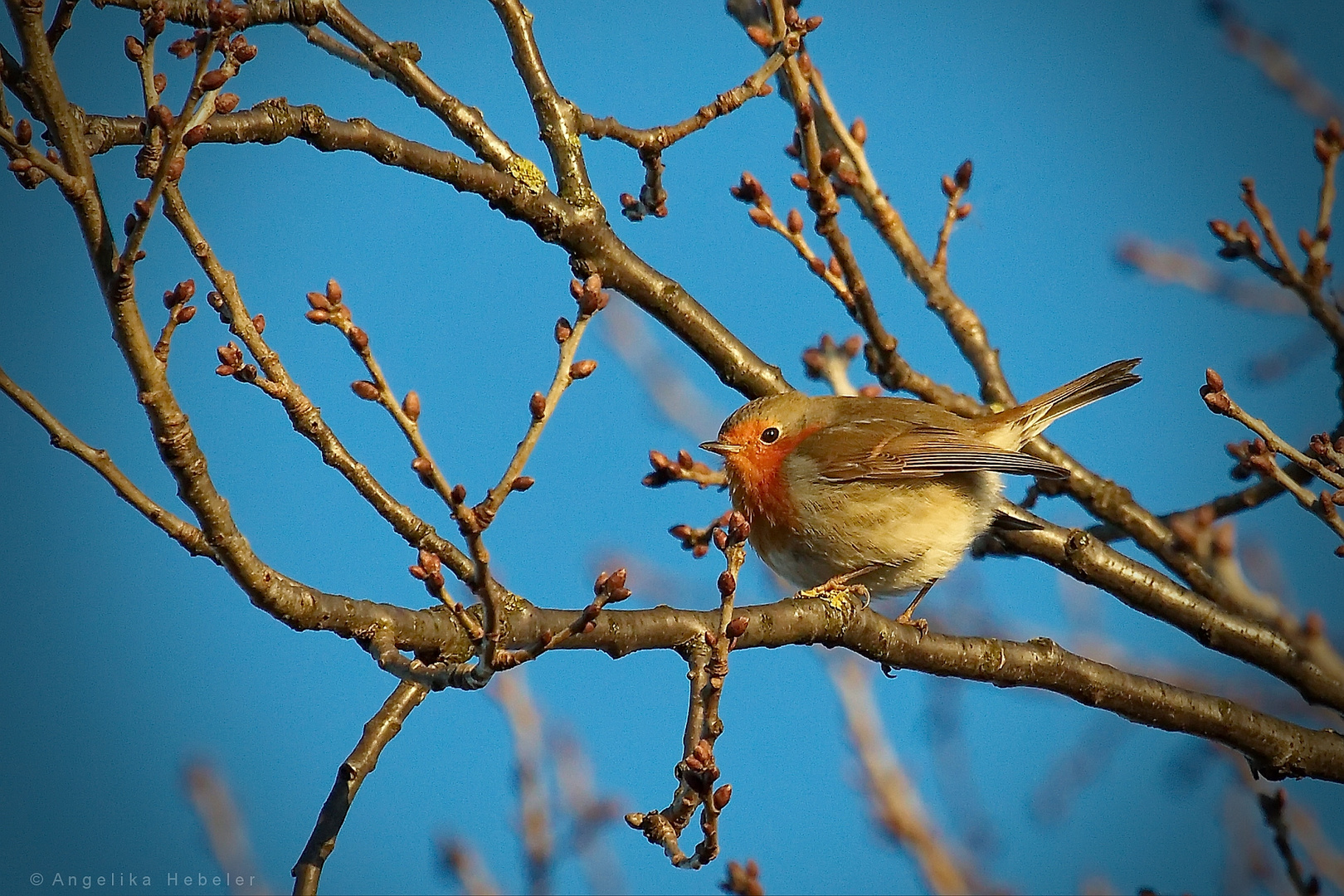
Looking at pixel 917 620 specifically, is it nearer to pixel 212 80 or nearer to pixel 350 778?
pixel 350 778

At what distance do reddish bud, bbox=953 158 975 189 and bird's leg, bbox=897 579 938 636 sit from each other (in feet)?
6.53

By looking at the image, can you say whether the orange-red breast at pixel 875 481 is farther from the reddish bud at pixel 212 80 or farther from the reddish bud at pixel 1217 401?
the reddish bud at pixel 212 80

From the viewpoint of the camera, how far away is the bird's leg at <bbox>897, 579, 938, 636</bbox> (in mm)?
4945

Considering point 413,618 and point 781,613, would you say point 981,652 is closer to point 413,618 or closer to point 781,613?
point 781,613

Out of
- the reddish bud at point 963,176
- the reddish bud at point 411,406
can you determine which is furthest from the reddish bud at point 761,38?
the reddish bud at point 411,406

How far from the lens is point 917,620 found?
5.20 meters

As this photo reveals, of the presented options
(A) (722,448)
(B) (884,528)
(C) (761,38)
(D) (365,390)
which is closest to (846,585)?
(B) (884,528)

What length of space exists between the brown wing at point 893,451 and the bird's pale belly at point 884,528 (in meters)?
0.09

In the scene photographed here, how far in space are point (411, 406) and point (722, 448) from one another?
3.83m

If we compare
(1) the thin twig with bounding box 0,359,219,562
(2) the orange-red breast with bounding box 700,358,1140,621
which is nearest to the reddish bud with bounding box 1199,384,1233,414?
(2) the orange-red breast with bounding box 700,358,1140,621

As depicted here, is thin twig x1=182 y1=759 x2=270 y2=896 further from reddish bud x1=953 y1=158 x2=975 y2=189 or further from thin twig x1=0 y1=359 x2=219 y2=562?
reddish bud x1=953 y1=158 x2=975 y2=189

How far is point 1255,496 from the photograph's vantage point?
211 inches

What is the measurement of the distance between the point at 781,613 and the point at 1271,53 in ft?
14.6

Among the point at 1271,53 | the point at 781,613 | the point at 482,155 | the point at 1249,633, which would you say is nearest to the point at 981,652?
the point at 781,613
